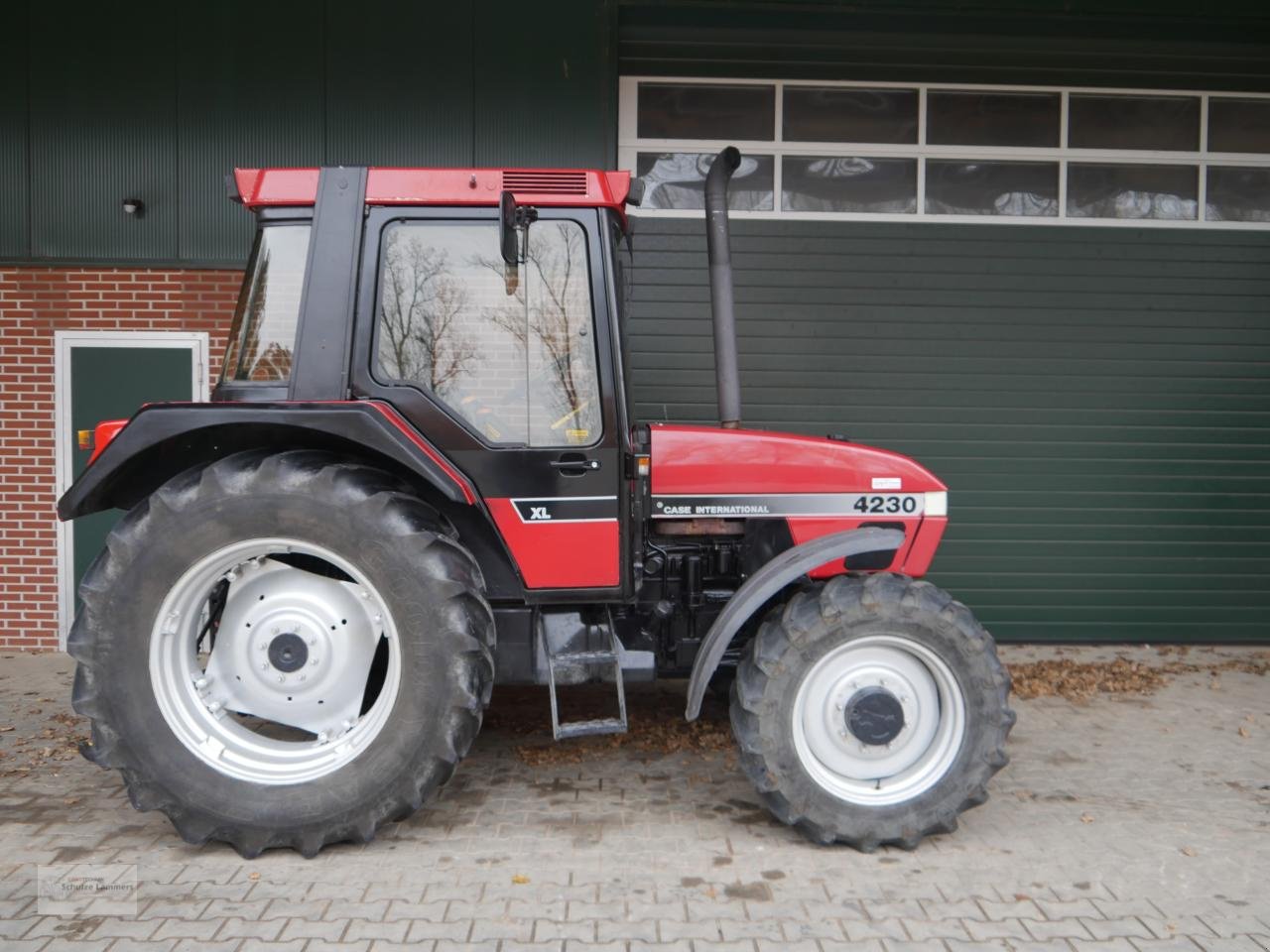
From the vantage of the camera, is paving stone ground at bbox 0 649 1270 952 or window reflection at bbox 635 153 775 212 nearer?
paving stone ground at bbox 0 649 1270 952

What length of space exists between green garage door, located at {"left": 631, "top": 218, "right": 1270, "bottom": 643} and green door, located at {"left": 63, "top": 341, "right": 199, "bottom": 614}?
3338mm

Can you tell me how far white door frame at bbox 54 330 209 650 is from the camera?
6.64 meters

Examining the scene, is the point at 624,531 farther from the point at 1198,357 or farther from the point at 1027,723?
the point at 1198,357

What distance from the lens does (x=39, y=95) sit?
6.62 metres

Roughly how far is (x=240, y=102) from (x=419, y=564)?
194 inches

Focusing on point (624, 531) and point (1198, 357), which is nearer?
point (624, 531)

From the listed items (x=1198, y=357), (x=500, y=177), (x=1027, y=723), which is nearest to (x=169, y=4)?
(x=500, y=177)

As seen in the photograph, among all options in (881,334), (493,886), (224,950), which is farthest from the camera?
(881,334)

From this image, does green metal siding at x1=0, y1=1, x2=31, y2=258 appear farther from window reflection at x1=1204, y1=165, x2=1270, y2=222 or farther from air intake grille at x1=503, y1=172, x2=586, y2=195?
window reflection at x1=1204, y1=165, x2=1270, y2=222

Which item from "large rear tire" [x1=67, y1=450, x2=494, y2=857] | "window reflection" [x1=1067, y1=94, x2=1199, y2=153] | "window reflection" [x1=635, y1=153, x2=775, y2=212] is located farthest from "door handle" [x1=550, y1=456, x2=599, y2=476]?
"window reflection" [x1=1067, y1=94, x2=1199, y2=153]

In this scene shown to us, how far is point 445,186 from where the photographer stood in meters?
3.67

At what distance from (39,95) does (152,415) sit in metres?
4.71

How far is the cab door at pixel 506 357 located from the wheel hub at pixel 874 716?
4.21 ft

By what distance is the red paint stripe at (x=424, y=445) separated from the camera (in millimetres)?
3494
